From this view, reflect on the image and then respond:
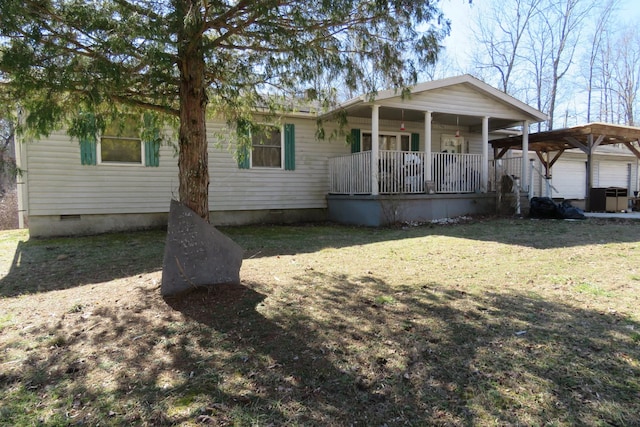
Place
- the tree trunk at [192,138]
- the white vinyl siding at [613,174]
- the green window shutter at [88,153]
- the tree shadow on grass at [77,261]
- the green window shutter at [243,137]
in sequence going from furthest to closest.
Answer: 1. the white vinyl siding at [613,174]
2. the green window shutter at [88,153]
3. the green window shutter at [243,137]
4. the tree shadow on grass at [77,261]
5. the tree trunk at [192,138]

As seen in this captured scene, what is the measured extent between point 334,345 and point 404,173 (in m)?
7.74

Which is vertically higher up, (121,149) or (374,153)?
(121,149)

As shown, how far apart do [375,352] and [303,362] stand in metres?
0.49

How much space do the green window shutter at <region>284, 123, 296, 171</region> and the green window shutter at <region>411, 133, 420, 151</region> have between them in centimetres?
394

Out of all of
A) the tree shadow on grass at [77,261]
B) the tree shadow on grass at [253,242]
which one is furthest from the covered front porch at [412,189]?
the tree shadow on grass at [77,261]

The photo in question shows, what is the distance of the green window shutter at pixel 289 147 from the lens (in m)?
10.6

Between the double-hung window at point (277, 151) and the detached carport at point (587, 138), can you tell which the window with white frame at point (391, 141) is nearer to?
the double-hung window at point (277, 151)

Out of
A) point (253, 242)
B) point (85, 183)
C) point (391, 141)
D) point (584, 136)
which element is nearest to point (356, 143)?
point (391, 141)

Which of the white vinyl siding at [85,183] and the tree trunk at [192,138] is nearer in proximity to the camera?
the tree trunk at [192,138]

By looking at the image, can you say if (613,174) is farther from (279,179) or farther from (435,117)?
(279,179)

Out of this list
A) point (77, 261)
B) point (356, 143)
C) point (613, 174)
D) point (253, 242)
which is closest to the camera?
point (77, 261)

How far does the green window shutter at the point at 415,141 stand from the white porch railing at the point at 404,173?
6.19 feet

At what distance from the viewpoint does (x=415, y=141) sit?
12.2 meters

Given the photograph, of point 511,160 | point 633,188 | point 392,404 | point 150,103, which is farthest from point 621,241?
point 633,188
